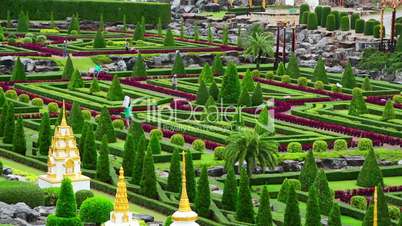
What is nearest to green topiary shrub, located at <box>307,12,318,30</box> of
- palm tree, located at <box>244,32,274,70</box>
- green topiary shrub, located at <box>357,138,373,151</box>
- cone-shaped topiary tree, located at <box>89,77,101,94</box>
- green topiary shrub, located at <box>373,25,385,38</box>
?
green topiary shrub, located at <box>373,25,385,38</box>

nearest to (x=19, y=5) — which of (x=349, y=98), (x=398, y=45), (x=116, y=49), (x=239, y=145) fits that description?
(x=116, y=49)

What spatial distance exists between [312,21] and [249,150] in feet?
146

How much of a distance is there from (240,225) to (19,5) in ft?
181

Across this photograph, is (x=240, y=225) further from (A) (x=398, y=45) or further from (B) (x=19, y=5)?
(B) (x=19, y=5)

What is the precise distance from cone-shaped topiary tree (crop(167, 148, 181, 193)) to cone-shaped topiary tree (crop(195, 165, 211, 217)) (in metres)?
2.54

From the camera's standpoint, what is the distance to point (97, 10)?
9138 cm

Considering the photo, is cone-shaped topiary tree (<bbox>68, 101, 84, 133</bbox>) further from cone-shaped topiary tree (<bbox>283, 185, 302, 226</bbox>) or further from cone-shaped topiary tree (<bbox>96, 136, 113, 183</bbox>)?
cone-shaped topiary tree (<bbox>283, 185, 302, 226</bbox>)

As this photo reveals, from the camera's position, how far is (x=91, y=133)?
143 feet

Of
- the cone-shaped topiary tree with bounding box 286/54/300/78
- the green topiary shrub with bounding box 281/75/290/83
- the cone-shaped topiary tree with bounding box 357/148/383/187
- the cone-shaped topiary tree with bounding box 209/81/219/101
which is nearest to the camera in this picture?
the cone-shaped topiary tree with bounding box 357/148/383/187

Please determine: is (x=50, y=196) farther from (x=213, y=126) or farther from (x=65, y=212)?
(x=213, y=126)

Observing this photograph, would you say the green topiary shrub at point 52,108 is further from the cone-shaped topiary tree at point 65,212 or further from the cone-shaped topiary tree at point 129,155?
the cone-shaped topiary tree at point 65,212

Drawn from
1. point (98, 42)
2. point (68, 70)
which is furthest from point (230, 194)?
point (98, 42)

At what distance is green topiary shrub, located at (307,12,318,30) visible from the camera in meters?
85.6

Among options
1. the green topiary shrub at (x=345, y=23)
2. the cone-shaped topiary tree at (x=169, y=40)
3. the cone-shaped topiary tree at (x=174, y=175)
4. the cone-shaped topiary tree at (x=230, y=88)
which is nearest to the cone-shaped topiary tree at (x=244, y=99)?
the cone-shaped topiary tree at (x=230, y=88)
